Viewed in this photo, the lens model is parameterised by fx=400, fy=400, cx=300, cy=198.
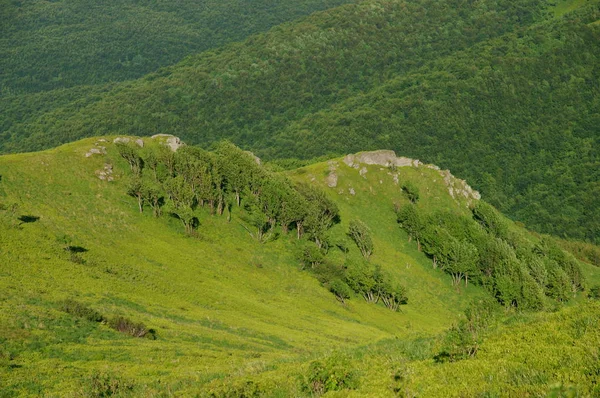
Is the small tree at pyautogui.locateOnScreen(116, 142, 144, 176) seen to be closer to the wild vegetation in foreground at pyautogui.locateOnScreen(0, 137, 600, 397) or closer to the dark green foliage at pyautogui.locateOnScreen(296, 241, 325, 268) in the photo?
the wild vegetation in foreground at pyautogui.locateOnScreen(0, 137, 600, 397)

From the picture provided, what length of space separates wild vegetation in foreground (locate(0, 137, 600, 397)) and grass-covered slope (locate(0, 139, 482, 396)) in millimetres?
318

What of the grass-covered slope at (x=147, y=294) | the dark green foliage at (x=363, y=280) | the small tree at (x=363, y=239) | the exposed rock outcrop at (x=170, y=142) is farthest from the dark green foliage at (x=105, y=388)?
the small tree at (x=363, y=239)

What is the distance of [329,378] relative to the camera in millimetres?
17141

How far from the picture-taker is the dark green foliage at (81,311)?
38.4 meters

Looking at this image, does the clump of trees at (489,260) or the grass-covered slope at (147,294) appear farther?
the clump of trees at (489,260)

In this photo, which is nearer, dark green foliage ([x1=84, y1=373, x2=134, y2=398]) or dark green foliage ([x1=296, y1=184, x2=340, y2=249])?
dark green foliage ([x1=84, y1=373, x2=134, y2=398])

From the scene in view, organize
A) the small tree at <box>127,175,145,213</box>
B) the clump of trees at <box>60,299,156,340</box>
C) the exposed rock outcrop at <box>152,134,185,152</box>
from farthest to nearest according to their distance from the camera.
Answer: the exposed rock outcrop at <box>152,134,185,152</box> < the small tree at <box>127,175,145,213</box> < the clump of trees at <box>60,299,156,340</box>

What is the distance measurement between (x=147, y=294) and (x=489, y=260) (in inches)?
3959

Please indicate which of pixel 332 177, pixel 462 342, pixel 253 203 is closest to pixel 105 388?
pixel 462 342

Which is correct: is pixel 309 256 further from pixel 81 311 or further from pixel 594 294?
pixel 81 311

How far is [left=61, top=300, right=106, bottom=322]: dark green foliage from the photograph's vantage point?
3841cm

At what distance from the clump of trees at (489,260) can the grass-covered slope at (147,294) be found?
5283mm

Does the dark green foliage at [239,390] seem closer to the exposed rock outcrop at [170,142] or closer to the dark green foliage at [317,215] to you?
the dark green foliage at [317,215]

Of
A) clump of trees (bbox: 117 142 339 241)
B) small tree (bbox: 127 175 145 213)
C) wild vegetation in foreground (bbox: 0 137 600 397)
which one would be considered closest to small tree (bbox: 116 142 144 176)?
clump of trees (bbox: 117 142 339 241)
